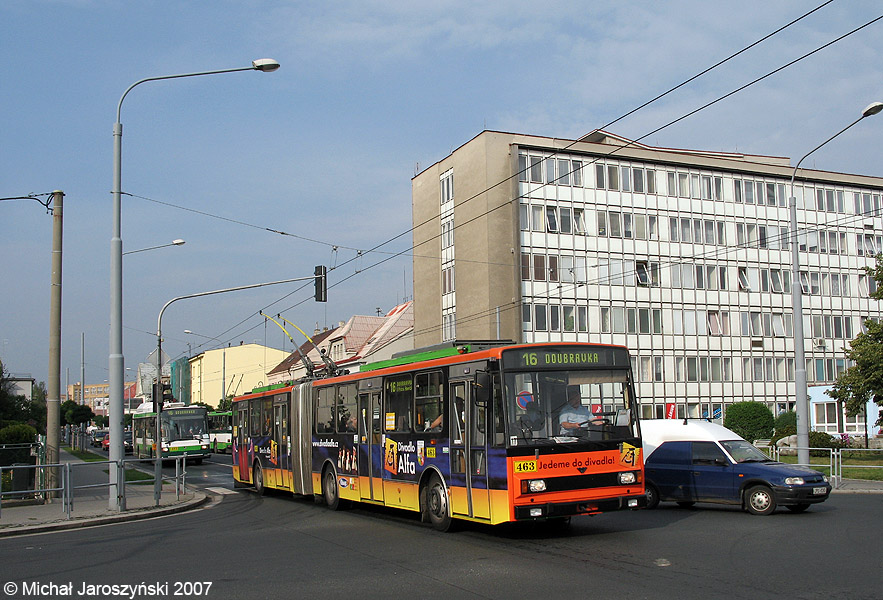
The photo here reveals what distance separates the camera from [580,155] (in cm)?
5303

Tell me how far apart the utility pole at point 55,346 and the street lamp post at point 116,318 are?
3.50m

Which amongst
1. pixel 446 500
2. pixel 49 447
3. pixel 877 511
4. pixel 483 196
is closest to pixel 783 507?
pixel 877 511

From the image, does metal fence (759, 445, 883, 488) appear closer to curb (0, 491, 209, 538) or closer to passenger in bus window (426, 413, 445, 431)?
passenger in bus window (426, 413, 445, 431)

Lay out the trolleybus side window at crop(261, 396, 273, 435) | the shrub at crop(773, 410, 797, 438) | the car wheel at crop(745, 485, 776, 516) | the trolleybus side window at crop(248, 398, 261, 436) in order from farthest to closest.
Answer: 1. the shrub at crop(773, 410, 797, 438)
2. the trolleybus side window at crop(248, 398, 261, 436)
3. the trolleybus side window at crop(261, 396, 273, 435)
4. the car wheel at crop(745, 485, 776, 516)

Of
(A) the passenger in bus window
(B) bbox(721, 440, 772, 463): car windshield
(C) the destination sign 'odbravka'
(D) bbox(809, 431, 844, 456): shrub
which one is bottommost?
(D) bbox(809, 431, 844, 456): shrub

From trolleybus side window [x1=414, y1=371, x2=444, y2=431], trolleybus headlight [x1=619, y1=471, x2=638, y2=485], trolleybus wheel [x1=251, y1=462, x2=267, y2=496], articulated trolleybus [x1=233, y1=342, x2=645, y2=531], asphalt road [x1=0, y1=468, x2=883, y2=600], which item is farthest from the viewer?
trolleybus wheel [x1=251, y1=462, x2=267, y2=496]

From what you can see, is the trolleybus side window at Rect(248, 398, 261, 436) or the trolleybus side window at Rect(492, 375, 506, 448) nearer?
the trolleybus side window at Rect(492, 375, 506, 448)

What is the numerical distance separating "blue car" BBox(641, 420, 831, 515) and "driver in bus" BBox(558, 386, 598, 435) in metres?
4.98

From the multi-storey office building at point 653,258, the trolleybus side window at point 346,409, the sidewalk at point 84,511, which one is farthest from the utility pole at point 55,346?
the multi-storey office building at point 653,258

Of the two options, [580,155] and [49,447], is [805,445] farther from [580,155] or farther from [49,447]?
[580,155]

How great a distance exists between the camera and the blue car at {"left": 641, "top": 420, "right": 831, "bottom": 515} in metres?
15.1

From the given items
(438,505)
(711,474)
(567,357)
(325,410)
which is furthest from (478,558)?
(325,410)

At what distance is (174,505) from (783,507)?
1315 centimetres

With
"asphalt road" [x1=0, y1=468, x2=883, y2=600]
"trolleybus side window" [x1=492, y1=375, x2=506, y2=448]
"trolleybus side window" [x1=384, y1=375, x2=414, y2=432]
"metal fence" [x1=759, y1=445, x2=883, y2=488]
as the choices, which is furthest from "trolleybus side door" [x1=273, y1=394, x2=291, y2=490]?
"metal fence" [x1=759, y1=445, x2=883, y2=488]
